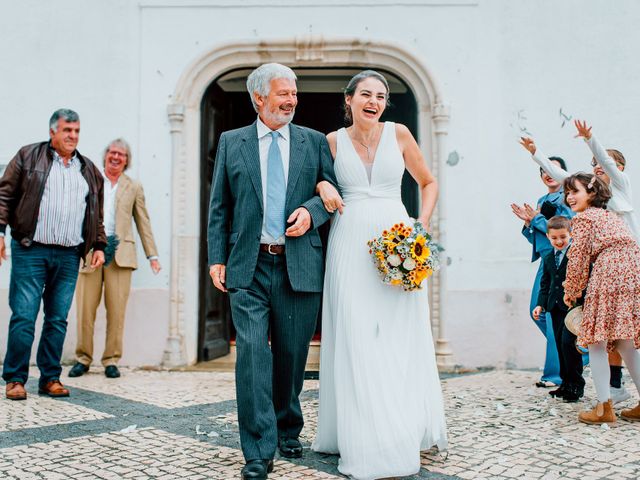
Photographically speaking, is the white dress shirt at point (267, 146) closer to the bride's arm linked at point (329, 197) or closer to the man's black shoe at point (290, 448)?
the bride's arm linked at point (329, 197)

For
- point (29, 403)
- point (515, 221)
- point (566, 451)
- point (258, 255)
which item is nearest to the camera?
point (258, 255)

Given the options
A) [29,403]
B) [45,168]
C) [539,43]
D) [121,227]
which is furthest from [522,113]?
[29,403]

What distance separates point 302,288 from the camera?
10.4 feet

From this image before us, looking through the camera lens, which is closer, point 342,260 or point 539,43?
point 342,260

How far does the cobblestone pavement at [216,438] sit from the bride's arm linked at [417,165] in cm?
133

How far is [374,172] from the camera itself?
3363 mm

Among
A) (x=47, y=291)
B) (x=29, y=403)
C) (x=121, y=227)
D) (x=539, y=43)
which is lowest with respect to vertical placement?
(x=29, y=403)

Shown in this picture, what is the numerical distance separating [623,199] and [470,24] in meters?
3.04

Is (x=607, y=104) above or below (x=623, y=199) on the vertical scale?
above

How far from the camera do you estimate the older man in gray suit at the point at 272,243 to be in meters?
3.12

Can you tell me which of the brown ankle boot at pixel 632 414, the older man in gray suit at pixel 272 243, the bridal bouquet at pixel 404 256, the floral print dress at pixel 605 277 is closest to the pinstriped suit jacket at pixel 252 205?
the older man in gray suit at pixel 272 243

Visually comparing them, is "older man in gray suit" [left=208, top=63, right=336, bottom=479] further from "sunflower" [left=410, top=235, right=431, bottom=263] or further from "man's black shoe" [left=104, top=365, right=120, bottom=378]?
"man's black shoe" [left=104, top=365, right=120, bottom=378]

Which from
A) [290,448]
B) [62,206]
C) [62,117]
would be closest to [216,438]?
[290,448]

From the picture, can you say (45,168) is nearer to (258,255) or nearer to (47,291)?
(47,291)
